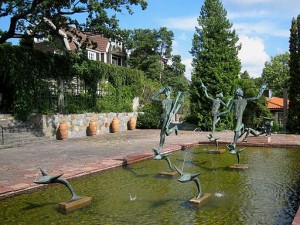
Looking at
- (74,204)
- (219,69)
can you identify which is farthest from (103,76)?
(74,204)

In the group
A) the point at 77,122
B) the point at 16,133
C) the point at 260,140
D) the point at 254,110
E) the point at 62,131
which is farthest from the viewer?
the point at 254,110

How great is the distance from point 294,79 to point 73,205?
18.7m

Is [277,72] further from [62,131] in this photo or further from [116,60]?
[62,131]

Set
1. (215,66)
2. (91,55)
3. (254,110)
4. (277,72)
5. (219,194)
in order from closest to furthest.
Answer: (219,194)
(215,66)
(254,110)
(91,55)
(277,72)

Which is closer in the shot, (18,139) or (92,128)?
(18,139)

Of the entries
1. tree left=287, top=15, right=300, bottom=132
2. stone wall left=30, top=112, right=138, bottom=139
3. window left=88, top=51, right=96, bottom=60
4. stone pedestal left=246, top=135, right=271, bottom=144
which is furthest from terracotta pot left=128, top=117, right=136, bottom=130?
window left=88, top=51, right=96, bottom=60

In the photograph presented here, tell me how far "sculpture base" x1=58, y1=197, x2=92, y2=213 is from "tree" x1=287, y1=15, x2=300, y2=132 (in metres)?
17.7

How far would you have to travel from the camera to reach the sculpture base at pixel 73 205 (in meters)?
4.76

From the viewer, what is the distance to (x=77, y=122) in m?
16.8

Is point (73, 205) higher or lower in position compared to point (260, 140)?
lower

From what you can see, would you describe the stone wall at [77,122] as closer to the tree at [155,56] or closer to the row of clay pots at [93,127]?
the row of clay pots at [93,127]

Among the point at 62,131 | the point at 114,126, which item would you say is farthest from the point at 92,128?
the point at 62,131

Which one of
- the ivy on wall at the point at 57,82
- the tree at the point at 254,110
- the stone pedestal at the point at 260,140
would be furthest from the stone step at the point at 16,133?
the tree at the point at 254,110

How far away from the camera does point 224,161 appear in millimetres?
8719
